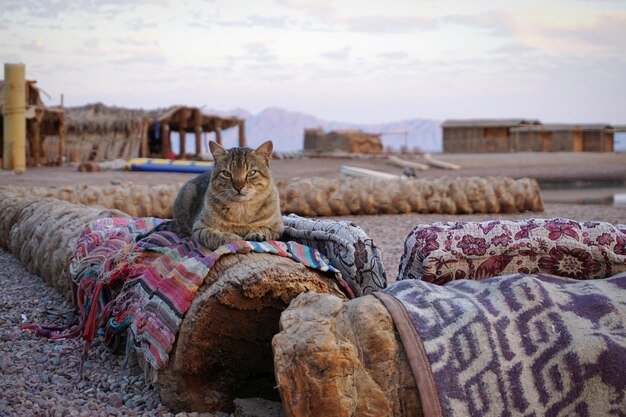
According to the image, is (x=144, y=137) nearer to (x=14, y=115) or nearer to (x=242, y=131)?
(x=242, y=131)

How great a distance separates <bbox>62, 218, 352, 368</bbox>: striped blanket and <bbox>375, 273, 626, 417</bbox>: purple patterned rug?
718mm

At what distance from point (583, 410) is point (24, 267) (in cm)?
516

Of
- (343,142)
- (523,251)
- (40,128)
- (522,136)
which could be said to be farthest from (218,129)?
(523,251)

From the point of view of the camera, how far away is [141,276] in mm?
3613

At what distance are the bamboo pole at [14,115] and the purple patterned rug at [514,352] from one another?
15.0 meters

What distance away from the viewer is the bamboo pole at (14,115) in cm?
1588

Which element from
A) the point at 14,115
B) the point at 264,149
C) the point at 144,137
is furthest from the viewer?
the point at 144,137

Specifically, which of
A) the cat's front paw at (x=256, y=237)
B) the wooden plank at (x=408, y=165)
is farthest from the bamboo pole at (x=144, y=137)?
the cat's front paw at (x=256, y=237)

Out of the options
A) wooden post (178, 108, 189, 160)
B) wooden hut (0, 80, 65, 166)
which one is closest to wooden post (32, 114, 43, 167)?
wooden hut (0, 80, 65, 166)

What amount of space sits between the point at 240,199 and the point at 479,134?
32.8 m

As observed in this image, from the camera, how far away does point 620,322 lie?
8.83 feet

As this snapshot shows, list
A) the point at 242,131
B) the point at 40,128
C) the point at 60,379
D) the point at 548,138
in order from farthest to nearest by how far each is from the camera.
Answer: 1. the point at 548,138
2. the point at 242,131
3. the point at 40,128
4. the point at 60,379

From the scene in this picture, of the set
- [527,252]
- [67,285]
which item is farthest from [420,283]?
[67,285]

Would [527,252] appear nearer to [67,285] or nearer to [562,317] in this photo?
[562,317]
